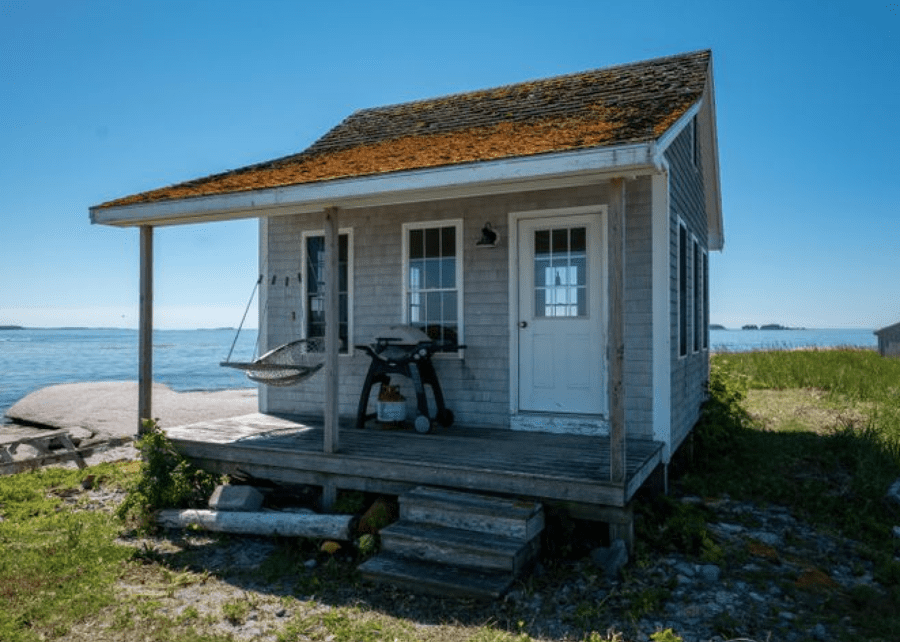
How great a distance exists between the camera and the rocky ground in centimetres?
315

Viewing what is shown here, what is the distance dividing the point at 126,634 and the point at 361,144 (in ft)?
17.2

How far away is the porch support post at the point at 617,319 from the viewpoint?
152 inches

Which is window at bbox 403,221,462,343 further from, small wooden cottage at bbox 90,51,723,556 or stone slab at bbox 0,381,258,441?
stone slab at bbox 0,381,258,441

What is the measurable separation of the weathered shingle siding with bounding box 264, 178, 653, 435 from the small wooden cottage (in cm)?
2

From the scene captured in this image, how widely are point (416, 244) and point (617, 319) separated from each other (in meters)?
2.97

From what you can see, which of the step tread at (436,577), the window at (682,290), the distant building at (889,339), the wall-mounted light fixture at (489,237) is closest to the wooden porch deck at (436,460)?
the step tread at (436,577)

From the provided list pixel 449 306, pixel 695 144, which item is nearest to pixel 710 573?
pixel 449 306

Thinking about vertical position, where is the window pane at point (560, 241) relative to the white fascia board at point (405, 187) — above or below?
below

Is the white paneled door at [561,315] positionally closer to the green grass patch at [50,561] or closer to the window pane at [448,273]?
the window pane at [448,273]

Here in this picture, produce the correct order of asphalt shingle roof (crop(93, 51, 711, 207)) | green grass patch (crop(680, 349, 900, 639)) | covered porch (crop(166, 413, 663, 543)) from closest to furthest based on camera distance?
1. covered porch (crop(166, 413, 663, 543))
2. green grass patch (crop(680, 349, 900, 639))
3. asphalt shingle roof (crop(93, 51, 711, 207))

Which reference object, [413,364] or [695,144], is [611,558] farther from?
[695,144]

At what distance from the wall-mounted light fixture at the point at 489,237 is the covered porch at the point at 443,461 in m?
1.79

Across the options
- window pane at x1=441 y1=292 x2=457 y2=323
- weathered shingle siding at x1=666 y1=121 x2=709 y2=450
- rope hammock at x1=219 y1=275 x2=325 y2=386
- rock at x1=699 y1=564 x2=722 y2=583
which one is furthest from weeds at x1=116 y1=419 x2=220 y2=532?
weathered shingle siding at x1=666 y1=121 x2=709 y2=450

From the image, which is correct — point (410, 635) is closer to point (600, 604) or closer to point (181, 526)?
point (600, 604)
